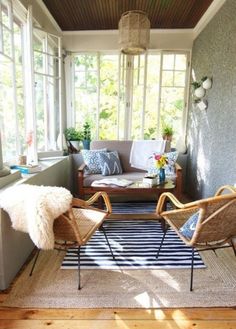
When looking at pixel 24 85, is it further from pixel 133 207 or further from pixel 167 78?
pixel 167 78

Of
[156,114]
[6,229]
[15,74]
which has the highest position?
[15,74]

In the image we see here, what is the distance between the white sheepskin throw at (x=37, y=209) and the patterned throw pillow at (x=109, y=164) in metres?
1.69

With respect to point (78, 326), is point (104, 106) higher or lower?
higher

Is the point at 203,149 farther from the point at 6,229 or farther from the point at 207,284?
the point at 6,229

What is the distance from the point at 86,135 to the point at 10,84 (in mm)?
1679

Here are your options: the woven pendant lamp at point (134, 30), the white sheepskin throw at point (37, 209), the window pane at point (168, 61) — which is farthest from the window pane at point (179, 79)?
the white sheepskin throw at point (37, 209)

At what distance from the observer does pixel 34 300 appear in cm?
159

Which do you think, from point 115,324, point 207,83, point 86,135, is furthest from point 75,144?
point 115,324

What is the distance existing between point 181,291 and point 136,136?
2815mm

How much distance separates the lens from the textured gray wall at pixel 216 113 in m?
2.47

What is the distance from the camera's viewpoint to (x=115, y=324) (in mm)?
1412

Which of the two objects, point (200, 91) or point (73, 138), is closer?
point (200, 91)

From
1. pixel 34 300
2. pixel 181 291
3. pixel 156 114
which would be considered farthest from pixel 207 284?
pixel 156 114

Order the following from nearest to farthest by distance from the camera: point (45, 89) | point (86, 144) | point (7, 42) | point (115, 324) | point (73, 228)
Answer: point (115, 324) → point (73, 228) → point (7, 42) → point (45, 89) → point (86, 144)
